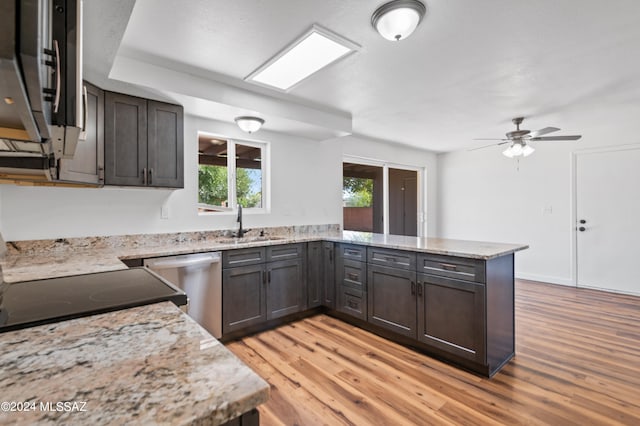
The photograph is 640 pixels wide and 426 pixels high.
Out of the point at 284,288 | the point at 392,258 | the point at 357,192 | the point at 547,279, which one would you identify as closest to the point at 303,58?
the point at 392,258

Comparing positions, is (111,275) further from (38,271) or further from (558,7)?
(558,7)

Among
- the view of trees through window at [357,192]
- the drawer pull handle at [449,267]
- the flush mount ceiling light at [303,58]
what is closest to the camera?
the flush mount ceiling light at [303,58]

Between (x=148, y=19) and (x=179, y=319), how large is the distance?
71.2 inches

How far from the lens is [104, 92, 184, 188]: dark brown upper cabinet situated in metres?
2.39

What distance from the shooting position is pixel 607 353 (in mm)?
2518

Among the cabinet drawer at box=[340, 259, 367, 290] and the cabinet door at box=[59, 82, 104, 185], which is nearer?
the cabinet door at box=[59, 82, 104, 185]

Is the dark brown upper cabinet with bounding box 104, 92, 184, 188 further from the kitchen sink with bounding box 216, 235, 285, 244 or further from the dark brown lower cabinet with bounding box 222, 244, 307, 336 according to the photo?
the dark brown lower cabinet with bounding box 222, 244, 307, 336

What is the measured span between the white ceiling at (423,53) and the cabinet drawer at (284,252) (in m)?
1.32

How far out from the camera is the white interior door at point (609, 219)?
4125mm

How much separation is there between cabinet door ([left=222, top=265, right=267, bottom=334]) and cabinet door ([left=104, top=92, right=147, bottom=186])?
1.12m

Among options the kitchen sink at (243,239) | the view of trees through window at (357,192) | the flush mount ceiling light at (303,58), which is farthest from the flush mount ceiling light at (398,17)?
the view of trees through window at (357,192)

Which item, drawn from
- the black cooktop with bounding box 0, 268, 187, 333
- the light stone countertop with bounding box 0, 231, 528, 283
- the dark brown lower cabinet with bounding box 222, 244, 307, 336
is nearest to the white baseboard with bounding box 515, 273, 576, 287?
the light stone countertop with bounding box 0, 231, 528, 283

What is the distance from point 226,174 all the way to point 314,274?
5.02 ft

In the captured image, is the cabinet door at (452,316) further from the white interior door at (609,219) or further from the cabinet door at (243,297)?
the white interior door at (609,219)
